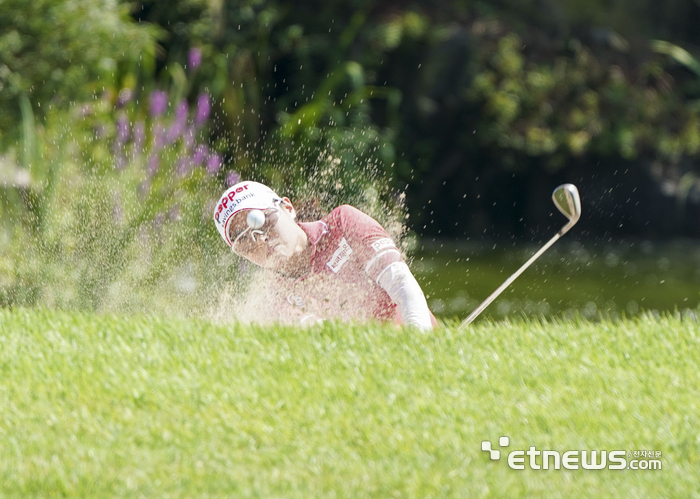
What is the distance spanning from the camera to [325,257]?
4418 mm

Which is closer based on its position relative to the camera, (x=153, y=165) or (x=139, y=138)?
(x=153, y=165)

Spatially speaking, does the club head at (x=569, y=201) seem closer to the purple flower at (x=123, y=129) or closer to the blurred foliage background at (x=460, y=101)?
the purple flower at (x=123, y=129)

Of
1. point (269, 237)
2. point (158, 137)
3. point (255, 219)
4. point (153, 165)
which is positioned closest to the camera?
point (255, 219)

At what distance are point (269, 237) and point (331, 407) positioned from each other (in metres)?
1.28

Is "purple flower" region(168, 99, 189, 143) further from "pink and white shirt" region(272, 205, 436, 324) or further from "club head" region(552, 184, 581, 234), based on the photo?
"club head" region(552, 184, 581, 234)

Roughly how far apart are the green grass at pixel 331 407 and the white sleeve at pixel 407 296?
0.46 feet

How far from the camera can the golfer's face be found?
4383 mm

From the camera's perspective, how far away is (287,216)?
176 inches

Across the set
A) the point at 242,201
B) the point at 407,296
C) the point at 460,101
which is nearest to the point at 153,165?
the point at 242,201

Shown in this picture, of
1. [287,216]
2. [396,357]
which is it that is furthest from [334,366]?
[287,216]

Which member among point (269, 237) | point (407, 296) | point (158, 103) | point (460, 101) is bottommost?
point (407, 296)

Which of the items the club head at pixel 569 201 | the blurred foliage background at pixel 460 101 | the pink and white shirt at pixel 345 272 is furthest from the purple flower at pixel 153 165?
the club head at pixel 569 201

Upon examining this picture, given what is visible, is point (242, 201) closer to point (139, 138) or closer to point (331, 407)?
point (331, 407)

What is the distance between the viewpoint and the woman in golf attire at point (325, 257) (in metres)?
4.21
